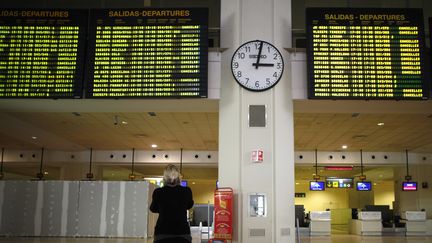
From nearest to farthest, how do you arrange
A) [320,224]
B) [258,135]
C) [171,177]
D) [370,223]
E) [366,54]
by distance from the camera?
[171,177] → [366,54] → [258,135] → [320,224] → [370,223]

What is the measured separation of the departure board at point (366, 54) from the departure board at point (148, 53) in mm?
1960

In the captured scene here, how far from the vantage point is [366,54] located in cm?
804

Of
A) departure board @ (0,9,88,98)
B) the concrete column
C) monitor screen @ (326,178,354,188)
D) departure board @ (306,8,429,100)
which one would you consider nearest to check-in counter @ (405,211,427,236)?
monitor screen @ (326,178,354,188)

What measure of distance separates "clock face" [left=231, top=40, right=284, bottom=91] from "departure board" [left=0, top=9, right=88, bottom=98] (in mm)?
2756

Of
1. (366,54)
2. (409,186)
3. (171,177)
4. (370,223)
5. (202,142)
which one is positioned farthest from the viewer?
(409,186)

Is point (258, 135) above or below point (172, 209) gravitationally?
above

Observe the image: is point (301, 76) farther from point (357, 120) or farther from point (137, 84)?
point (357, 120)

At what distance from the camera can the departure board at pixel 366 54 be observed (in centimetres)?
794

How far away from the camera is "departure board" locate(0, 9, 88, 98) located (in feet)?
26.6

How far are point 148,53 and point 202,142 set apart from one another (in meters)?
9.82

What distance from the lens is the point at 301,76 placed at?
8445 millimetres

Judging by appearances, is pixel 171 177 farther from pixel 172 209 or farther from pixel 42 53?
pixel 42 53

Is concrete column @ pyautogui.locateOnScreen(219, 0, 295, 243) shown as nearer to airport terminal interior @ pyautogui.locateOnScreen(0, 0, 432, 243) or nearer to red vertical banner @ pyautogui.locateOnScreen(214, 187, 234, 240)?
airport terminal interior @ pyautogui.locateOnScreen(0, 0, 432, 243)

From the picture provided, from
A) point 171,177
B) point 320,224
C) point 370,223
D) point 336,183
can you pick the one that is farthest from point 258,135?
point 336,183
